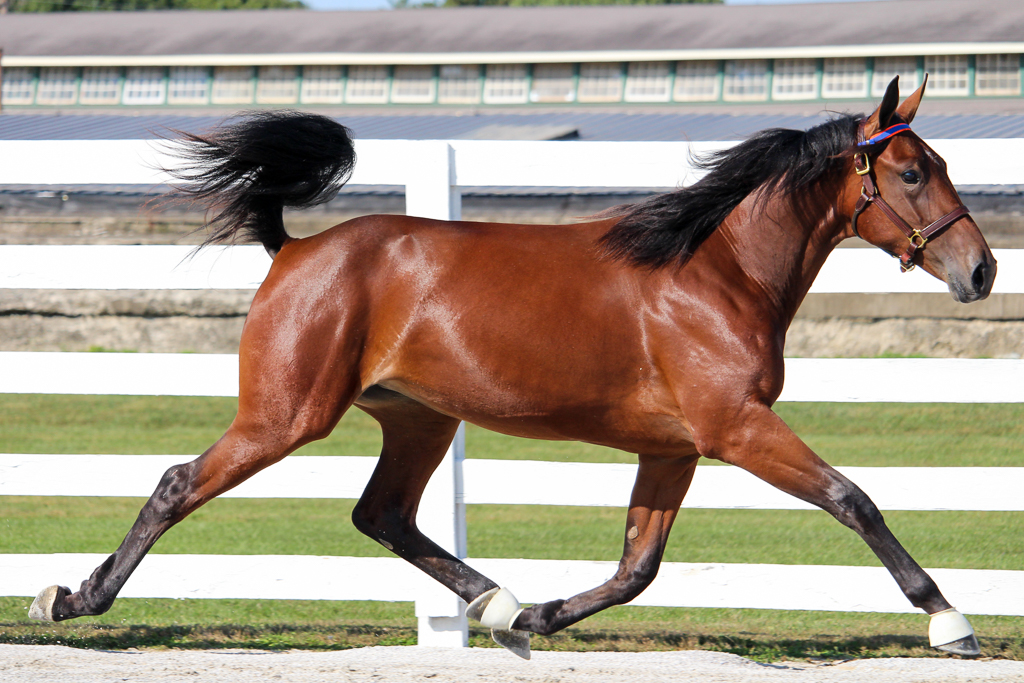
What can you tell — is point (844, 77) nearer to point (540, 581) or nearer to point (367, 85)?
point (367, 85)

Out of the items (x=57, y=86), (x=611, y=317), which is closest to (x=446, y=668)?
(x=611, y=317)

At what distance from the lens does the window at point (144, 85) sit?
22.8m

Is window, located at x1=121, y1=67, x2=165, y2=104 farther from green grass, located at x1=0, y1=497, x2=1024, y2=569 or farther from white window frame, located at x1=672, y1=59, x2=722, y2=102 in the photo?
green grass, located at x1=0, y1=497, x2=1024, y2=569

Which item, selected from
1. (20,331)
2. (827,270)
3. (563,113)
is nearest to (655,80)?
(563,113)

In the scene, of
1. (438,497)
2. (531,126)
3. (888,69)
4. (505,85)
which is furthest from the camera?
(505,85)

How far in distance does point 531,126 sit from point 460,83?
6.38 meters

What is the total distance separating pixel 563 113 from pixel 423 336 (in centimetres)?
1684

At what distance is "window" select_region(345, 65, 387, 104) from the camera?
73.7 ft

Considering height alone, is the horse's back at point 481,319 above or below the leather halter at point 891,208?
below

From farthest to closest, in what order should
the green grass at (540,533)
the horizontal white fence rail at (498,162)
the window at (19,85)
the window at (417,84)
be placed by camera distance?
the window at (19,85)
the window at (417,84)
the green grass at (540,533)
the horizontal white fence rail at (498,162)

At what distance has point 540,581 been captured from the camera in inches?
167

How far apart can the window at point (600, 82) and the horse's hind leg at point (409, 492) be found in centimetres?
1828

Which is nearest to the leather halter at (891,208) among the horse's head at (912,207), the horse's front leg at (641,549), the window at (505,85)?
the horse's head at (912,207)

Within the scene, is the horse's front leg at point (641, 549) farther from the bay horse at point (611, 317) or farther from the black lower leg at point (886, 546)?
the black lower leg at point (886, 546)
